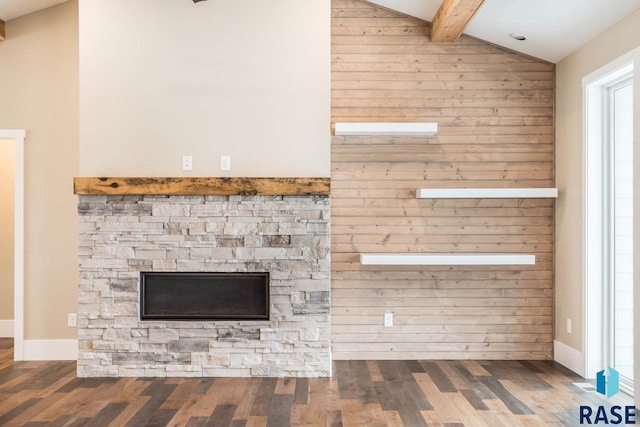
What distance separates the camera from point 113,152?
4.38 meters

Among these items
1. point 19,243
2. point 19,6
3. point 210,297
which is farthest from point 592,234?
point 19,6

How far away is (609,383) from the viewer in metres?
3.99

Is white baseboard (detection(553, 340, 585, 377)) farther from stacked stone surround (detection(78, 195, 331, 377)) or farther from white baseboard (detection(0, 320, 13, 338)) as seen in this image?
white baseboard (detection(0, 320, 13, 338))

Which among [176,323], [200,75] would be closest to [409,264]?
[176,323]

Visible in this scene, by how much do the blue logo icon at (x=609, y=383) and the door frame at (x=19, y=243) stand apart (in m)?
4.62

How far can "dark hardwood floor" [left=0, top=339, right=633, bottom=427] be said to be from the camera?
11.1 feet

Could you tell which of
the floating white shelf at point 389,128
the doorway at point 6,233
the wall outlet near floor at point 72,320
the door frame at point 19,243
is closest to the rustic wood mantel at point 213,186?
the floating white shelf at point 389,128

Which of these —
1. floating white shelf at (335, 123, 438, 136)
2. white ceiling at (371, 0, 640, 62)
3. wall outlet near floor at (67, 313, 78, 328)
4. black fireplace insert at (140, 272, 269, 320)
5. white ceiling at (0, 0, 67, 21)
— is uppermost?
white ceiling at (0, 0, 67, 21)

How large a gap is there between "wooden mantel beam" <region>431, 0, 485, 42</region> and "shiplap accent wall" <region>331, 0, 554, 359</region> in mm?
181

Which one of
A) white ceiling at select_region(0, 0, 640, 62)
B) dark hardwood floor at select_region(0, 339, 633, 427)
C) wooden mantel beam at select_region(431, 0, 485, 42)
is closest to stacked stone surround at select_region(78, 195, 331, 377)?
dark hardwood floor at select_region(0, 339, 633, 427)

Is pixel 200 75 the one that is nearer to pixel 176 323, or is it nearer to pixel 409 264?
pixel 176 323

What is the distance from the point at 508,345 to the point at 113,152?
366cm

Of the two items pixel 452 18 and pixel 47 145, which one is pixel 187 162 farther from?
pixel 452 18

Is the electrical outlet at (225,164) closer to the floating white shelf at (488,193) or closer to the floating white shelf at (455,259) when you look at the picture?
the floating white shelf at (455,259)
